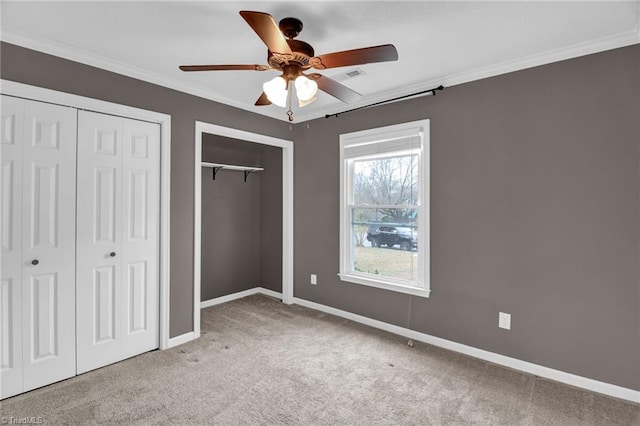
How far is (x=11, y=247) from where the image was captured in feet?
7.57

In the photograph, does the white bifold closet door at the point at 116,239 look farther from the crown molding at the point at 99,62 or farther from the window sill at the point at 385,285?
the window sill at the point at 385,285

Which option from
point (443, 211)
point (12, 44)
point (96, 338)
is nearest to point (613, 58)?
point (443, 211)

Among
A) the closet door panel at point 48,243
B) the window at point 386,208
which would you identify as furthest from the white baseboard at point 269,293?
the closet door panel at point 48,243

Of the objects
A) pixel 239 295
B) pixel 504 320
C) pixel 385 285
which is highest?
pixel 385 285

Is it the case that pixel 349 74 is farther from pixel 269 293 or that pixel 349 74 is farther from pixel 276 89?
pixel 269 293

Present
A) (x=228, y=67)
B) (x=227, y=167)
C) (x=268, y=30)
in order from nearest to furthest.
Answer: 1. (x=268, y=30)
2. (x=228, y=67)
3. (x=227, y=167)

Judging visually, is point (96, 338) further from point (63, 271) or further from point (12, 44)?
point (12, 44)

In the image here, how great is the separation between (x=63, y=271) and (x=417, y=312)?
10.2 feet

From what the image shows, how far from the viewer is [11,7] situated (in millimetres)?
2021

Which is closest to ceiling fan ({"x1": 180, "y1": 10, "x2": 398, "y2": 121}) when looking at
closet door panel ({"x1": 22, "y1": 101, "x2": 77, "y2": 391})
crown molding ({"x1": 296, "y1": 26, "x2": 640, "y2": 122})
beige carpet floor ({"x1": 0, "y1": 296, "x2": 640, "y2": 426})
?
closet door panel ({"x1": 22, "y1": 101, "x2": 77, "y2": 391})

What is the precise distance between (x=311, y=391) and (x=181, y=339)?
4.96ft

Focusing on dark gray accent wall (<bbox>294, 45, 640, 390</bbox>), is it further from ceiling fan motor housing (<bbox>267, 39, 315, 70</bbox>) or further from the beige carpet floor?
ceiling fan motor housing (<bbox>267, 39, 315, 70</bbox>)

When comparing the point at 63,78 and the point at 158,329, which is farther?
the point at 158,329

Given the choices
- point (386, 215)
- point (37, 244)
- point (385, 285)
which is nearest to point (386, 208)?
point (386, 215)
